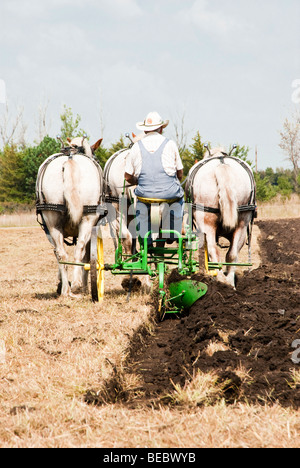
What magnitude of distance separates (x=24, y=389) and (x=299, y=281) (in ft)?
16.9

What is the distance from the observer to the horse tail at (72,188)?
7.05 meters

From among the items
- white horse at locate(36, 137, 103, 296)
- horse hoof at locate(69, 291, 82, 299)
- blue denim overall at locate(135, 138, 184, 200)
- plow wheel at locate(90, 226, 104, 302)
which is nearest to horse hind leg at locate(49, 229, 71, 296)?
white horse at locate(36, 137, 103, 296)

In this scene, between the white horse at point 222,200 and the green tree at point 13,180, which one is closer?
the white horse at point 222,200

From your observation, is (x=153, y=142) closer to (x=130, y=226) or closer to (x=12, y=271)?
(x=130, y=226)

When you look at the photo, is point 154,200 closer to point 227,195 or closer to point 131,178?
point 131,178

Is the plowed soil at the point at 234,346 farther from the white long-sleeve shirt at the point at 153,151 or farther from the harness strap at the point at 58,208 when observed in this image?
the harness strap at the point at 58,208

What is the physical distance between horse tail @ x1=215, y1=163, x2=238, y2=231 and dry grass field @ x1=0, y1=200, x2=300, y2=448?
1866mm

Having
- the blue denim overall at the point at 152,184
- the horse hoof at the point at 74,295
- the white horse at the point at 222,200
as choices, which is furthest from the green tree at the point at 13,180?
the blue denim overall at the point at 152,184

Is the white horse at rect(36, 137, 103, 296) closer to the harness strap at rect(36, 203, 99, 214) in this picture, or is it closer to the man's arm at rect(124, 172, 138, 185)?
the harness strap at rect(36, 203, 99, 214)

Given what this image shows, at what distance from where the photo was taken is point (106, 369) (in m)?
3.68

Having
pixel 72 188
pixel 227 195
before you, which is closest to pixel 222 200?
pixel 227 195

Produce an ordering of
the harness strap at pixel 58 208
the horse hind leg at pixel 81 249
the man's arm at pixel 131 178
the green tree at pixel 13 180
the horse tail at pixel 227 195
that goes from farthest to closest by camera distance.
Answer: the green tree at pixel 13 180 → the horse hind leg at pixel 81 249 → the harness strap at pixel 58 208 → the horse tail at pixel 227 195 → the man's arm at pixel 131 178

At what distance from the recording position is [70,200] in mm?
7059

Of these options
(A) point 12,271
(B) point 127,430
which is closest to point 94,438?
(B) point 127,430
